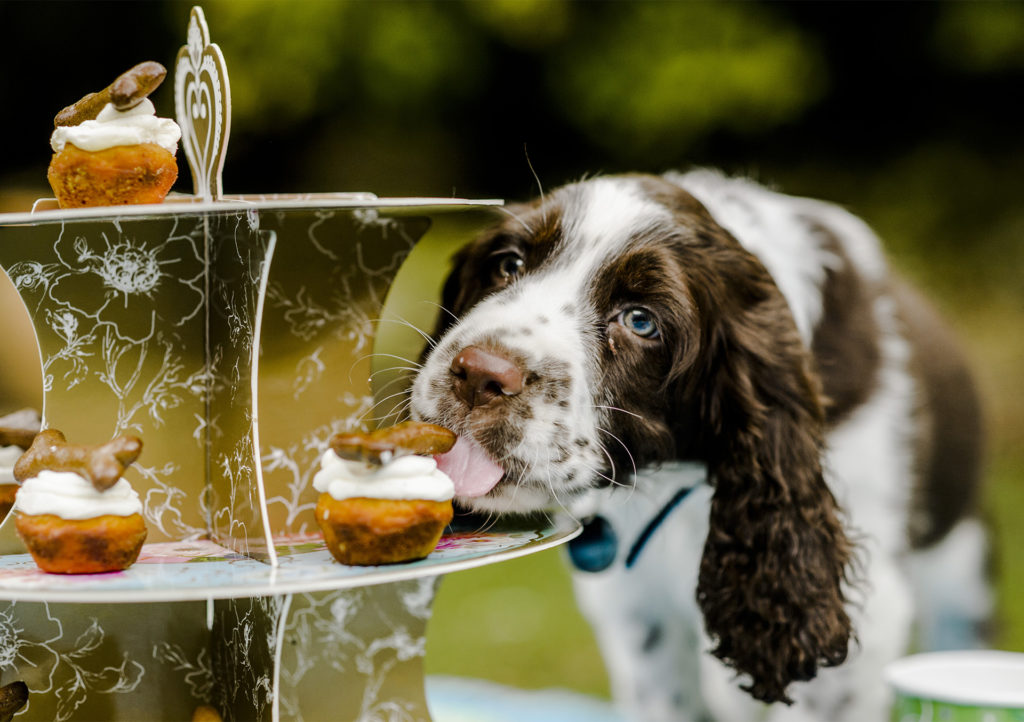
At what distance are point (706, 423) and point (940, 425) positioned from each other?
116 centimetres

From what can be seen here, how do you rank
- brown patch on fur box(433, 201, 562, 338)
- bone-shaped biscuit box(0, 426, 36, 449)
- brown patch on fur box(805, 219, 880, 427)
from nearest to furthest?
bone-shaped biscuit box(0, 426, 36, 449) → brown patch on fur box(433, 201, 562, 338) → brown patch on fur box(805, 219, 880, 427)

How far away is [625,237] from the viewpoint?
7.02 ft

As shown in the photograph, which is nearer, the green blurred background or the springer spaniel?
the springer spaniel

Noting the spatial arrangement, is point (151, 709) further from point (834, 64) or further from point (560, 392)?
point (834, 64)

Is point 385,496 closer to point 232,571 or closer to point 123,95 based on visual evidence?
point 232,571

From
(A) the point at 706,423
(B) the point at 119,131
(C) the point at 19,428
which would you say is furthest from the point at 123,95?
(A) the point at 706,423

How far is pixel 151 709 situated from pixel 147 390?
1.67ft

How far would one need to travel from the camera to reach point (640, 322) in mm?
2131

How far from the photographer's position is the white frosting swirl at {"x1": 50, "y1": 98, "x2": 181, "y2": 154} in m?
1.72

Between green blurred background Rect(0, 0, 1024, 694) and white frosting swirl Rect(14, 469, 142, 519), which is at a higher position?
white frosting swirl Rect(14, 469, 142, 519)

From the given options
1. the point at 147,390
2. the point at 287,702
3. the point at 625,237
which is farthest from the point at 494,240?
the point at 287,702

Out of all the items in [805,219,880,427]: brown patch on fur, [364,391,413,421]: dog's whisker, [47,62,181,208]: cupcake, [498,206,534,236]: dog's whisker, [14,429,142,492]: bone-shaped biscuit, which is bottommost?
[805,219,880,427]: brown patch on fur

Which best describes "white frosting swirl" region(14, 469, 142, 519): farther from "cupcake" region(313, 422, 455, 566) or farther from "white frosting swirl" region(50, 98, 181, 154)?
"white frosting swirl" region(50, 98, 181, 154)

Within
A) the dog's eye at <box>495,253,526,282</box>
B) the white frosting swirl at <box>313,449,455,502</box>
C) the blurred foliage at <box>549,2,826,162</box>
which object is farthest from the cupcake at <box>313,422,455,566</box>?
the blurred foliage at <box>549,2,826,162</box>
